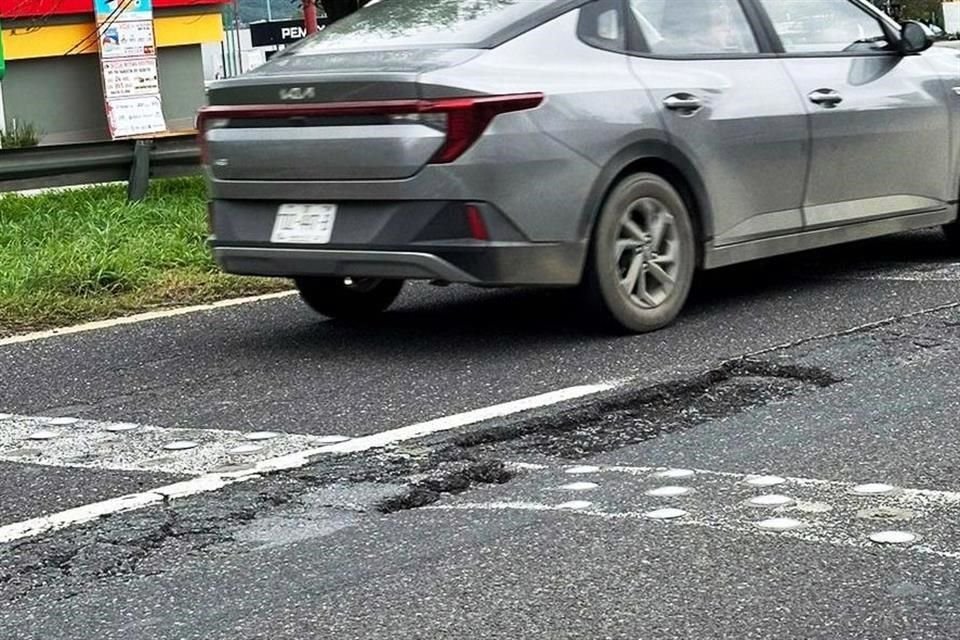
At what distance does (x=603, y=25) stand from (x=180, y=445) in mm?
2628

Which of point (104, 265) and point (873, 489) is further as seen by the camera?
point (104, 265)

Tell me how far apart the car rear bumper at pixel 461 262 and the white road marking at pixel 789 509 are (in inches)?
66.6

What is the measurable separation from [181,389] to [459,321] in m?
1.62

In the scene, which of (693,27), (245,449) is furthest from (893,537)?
(693,27)

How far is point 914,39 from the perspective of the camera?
7.98 metres

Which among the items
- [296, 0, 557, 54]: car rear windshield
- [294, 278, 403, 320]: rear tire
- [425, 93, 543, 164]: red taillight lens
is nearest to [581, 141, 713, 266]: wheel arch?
[425, 93, 543, 164]: red taillight lens

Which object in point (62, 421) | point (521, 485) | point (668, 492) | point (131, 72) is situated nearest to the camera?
point (668, 492)

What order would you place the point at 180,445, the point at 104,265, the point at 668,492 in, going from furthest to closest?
the point at 104,265 < the point at 180,445 < the point at 668,492

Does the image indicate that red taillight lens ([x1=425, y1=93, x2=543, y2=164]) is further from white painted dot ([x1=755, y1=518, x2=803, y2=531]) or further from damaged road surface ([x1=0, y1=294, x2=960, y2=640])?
white painted dot ([x1=755, y1=518, x2=803, y2=531])

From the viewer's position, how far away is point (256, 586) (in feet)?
13.2

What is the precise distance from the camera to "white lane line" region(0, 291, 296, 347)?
7.56 metres

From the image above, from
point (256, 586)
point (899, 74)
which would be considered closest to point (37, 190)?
point (899, 74)

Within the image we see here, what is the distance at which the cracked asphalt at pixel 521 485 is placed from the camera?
3.84 m

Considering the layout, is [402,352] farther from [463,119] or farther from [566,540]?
[566,540]
